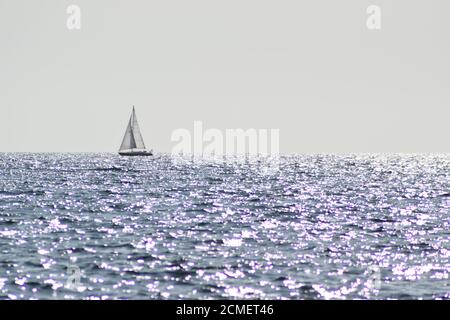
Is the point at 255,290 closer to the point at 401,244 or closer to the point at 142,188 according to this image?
the point at 401,244

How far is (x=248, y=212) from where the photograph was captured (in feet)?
204

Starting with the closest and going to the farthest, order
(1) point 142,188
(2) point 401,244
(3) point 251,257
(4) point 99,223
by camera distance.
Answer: (3) point 251,257 < (2) point 401,244 < (4) point 99,223 < (1) point 142,188

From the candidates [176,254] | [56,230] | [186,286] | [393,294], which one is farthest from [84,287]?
[56,230]

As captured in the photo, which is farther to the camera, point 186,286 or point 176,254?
point 176,254

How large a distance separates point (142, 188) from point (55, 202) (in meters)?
25.5

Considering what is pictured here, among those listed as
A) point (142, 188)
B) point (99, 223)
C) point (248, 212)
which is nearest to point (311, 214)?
point (248, 212)

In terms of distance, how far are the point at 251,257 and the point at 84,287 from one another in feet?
32.3

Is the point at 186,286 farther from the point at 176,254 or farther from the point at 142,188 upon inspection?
the point at 142,188

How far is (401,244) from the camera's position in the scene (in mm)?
42844
